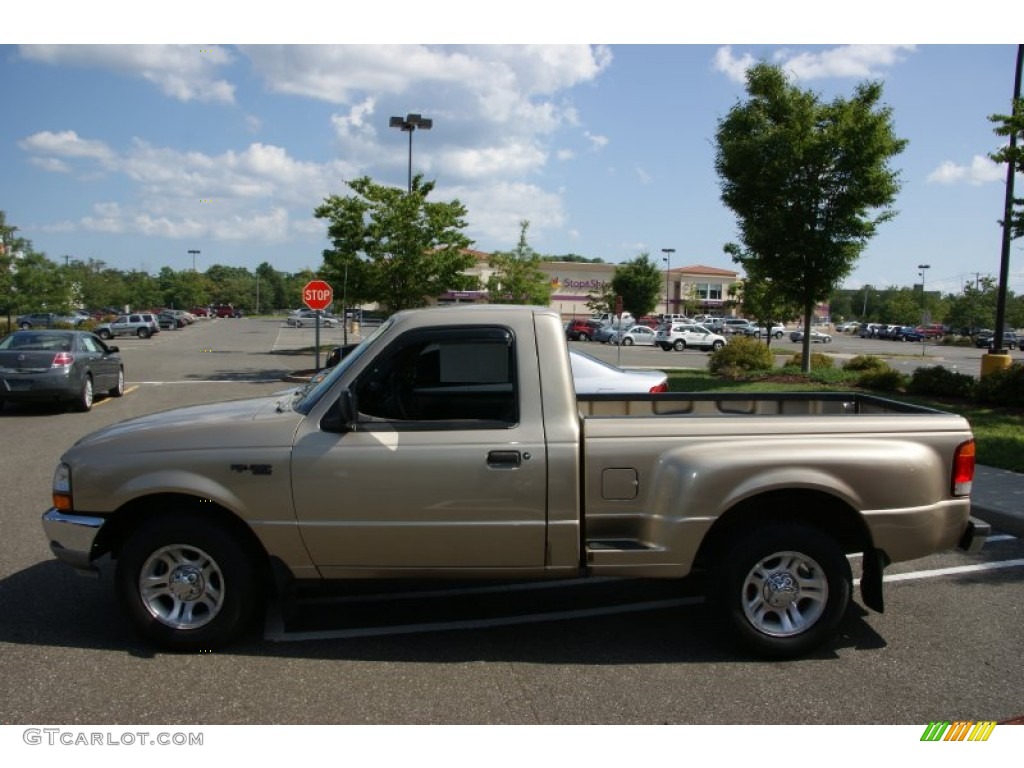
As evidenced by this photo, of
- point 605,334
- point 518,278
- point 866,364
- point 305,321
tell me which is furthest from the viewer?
point 305,321

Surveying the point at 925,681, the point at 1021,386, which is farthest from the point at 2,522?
the point at 1021,386

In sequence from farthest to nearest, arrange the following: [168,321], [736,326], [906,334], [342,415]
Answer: [906,334]
[736,326]
[168,321]
[342,415]

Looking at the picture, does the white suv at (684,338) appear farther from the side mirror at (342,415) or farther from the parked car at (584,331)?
the side mirror at (342,415)

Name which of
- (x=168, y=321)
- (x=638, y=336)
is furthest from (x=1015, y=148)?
(x=168, y=321)

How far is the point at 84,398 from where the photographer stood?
47.1 feet

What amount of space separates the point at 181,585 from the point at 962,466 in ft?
13.9

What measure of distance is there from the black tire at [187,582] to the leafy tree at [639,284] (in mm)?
66313

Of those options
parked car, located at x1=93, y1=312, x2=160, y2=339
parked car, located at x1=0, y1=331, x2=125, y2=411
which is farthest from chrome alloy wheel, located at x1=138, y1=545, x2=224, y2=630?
parked car, located at x1=93, y1=312, x2=160, y2=339

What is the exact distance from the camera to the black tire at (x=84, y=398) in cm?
1427

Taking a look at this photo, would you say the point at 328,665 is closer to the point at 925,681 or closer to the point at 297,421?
the point at 297,421

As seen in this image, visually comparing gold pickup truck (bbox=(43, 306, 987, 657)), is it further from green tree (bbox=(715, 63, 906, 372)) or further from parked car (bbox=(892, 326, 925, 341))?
parked car (bbox=(892, 326, 925, 341))

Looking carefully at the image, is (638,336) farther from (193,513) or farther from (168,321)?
(193,513)

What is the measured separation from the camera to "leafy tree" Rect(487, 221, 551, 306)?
4468cm

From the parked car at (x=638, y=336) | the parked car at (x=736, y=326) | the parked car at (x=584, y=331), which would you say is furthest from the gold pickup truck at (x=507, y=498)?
the parked car at (x=736, y=326)
